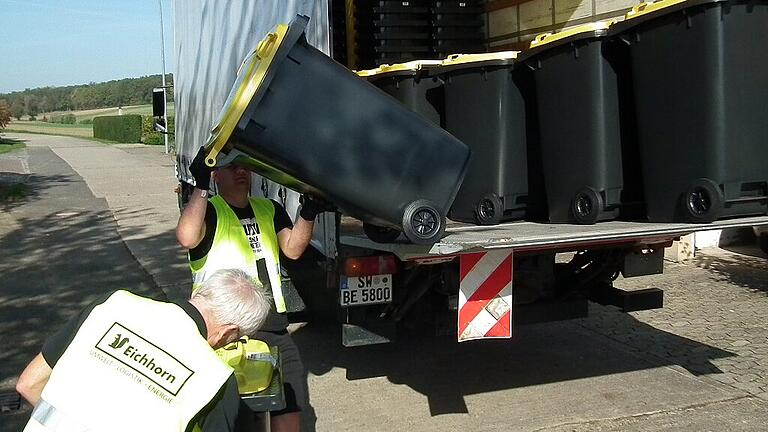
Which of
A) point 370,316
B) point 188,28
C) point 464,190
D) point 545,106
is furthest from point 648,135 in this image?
point 188,28

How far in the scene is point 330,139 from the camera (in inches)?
126

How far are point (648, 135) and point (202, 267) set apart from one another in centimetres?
202

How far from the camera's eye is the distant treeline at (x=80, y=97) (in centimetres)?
8325

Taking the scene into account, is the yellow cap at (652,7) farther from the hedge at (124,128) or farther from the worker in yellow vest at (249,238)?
the hedge at (124,128)

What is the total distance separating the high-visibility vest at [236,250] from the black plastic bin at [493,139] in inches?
48.8

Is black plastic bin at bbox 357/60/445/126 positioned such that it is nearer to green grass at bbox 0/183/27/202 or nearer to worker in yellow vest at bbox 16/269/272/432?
worker in yellow vest at bbox 16/269/272/432

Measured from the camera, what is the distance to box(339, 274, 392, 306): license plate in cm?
407

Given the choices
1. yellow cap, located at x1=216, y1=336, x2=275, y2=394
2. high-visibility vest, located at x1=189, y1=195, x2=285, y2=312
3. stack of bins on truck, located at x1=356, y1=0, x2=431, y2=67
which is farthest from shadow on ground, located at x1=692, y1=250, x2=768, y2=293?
yellow cap, located at x1=216, y1=336, x2=275, y2=394

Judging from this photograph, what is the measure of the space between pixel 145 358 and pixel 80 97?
97.2 m

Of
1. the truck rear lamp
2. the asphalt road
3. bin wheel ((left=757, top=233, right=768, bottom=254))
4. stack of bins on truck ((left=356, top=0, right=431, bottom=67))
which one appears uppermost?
stack of bins on truck ((left=356, top=0, right=431, bottom=67))

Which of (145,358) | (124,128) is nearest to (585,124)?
(145,358)

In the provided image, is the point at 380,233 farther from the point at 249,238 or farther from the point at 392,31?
the point at 392,31

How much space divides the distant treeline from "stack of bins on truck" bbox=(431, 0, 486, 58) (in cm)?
7617

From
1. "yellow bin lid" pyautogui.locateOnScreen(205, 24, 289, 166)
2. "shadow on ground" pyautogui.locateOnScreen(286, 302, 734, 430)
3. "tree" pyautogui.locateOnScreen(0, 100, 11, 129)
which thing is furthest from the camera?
"tree" pyautogui.locateOnScreen(0, 100, 11, 129)
